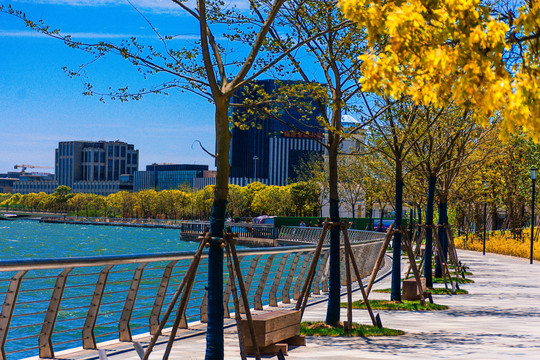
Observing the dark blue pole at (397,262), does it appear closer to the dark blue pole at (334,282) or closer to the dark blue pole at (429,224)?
the dark blue pole at (429,224)

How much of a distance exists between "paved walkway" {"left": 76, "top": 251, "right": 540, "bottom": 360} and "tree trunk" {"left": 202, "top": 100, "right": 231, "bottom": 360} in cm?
133

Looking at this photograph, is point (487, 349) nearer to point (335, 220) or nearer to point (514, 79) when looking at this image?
point (335, 220)

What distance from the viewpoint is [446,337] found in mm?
11211

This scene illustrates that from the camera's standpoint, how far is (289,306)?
48.5ft

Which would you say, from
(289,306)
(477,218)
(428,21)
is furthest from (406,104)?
(477,218)

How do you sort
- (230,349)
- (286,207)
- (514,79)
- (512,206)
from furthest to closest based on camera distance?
(286,207) < (512,206) < (230,349) < (514,79)

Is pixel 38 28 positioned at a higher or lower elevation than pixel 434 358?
higher

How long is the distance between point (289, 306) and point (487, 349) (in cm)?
536

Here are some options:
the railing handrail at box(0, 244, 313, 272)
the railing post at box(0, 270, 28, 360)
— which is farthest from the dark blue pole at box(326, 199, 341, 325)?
the railing post at box(0, 270, 28, 360)

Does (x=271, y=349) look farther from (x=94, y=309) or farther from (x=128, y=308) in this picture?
(x=94, y=309)

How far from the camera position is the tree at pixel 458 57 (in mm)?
5605

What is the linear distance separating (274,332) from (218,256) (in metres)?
2.29

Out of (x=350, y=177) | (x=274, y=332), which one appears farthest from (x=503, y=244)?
(x=274, y=332)

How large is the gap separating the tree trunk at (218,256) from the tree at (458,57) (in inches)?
73.8
